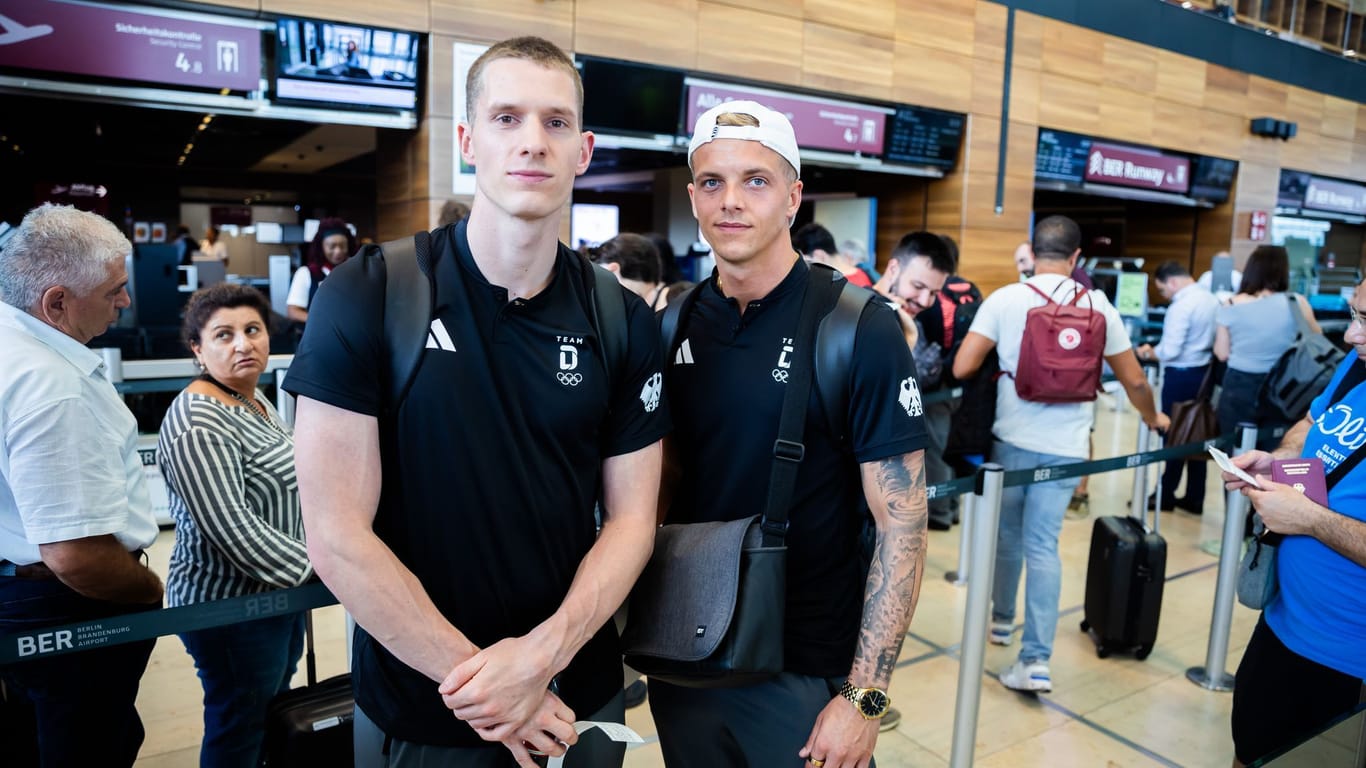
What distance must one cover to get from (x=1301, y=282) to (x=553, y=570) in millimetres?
14697

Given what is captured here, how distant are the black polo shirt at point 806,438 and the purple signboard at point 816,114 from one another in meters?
5.37

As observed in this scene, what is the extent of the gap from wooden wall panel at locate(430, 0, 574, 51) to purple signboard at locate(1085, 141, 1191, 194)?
19.6ft

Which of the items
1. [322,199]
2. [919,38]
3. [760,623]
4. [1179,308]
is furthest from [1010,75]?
[322,199]

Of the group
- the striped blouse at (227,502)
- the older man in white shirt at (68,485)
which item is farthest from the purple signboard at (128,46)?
the striped blouse at (227,502)

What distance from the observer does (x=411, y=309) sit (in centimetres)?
123

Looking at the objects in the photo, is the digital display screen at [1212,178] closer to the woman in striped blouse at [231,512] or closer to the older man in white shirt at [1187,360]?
the older man in white shirt at [1187,360]

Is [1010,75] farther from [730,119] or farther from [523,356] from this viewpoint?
[523,356]

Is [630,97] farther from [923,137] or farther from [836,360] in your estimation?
[836,360]

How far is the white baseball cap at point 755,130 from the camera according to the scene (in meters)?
1.57

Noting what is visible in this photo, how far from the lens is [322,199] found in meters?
18.1

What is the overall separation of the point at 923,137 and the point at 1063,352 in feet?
17.1

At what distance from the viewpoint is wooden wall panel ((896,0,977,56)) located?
7645 mm

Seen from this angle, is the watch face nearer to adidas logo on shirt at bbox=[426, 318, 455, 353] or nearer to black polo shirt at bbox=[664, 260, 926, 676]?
black polo shirt at bbox=[664, 260, 926, 676]

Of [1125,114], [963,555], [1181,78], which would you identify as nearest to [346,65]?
[963,555]
